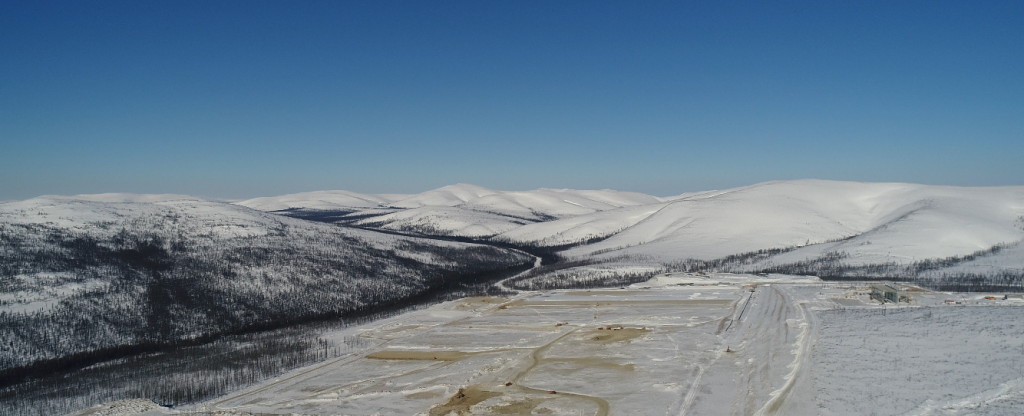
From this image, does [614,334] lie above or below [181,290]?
below

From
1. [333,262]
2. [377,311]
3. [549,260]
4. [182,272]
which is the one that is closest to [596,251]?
[549,260]

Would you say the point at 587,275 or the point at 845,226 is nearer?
the point at 587,275

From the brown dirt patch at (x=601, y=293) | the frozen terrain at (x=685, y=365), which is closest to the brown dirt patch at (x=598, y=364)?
the frozen terrain at (x=685, y=365)

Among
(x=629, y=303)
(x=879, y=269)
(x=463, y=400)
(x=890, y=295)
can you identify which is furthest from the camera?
(x=879, y=269)

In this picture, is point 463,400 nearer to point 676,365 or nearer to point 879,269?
point 676,365

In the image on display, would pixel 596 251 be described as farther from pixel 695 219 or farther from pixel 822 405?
pixel 822 405

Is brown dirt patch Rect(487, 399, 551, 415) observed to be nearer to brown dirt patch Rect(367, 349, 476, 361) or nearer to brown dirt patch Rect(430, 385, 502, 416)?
brown dirt patch Rect(430, 385, 502, 416)

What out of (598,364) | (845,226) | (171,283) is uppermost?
(845,226)

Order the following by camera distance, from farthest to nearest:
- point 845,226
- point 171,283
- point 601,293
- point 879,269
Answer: point 845,226, point 879,269, point 171,283, point 601,293

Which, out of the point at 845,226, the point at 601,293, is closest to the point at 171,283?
the point at 601,293
